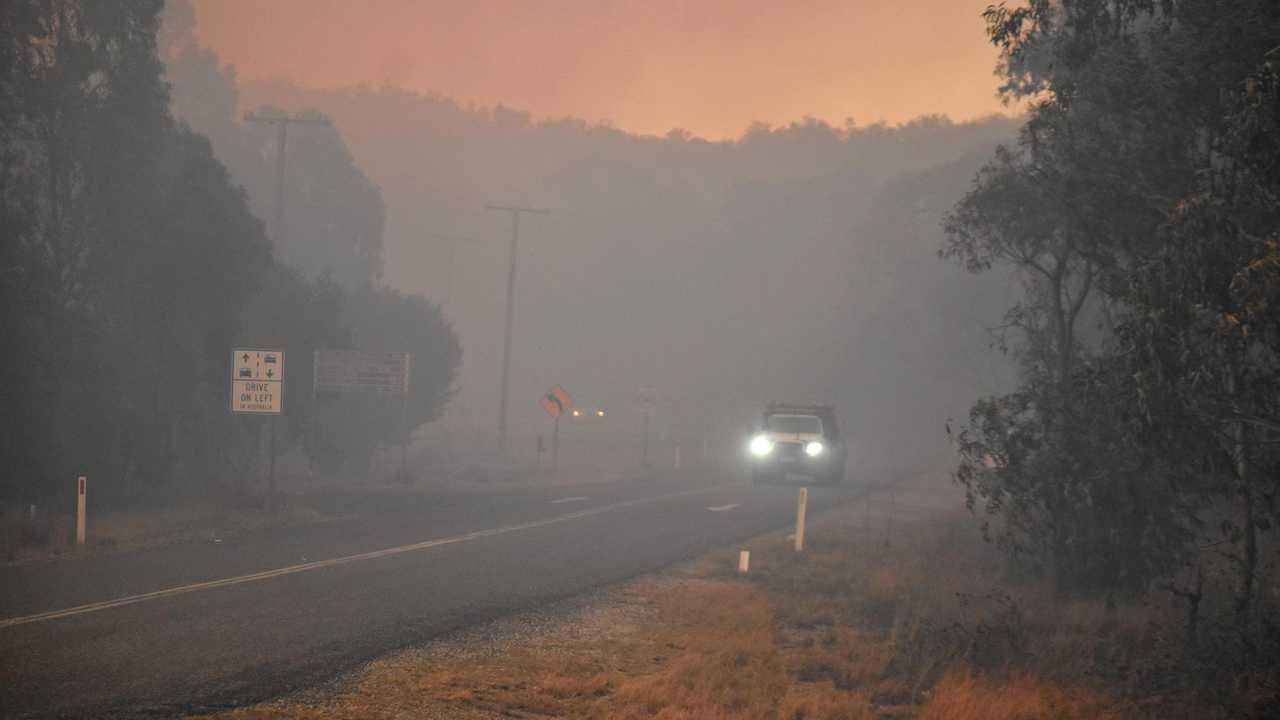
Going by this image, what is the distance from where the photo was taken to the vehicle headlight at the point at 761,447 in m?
36.6

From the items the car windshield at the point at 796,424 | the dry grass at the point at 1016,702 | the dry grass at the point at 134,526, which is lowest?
the dry grass at the point at 134,526

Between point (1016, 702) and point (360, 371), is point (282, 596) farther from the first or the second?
point (360, 371)

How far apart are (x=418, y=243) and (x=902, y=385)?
102362mm

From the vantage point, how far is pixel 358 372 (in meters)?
35.7

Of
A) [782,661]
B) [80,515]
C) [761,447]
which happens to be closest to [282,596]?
[782,661]

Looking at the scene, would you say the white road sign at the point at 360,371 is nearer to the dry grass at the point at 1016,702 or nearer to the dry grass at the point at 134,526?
the dry grass at the point at 134,526

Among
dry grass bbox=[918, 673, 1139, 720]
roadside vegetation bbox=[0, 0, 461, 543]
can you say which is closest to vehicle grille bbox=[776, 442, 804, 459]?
roadside vegetation bbox=[0, 0, 461, 543]

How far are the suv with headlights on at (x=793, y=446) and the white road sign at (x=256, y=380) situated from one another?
1742 cm

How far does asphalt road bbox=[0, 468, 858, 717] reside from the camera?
9188 millimetres

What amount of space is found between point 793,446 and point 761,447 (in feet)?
3.64

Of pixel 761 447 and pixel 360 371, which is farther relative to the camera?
pixel 761 447

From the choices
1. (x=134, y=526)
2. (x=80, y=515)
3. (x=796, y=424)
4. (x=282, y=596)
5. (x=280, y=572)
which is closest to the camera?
(x=282, y=596)

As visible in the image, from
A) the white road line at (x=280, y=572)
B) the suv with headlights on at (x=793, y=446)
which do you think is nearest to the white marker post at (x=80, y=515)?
the white road line at (x=280, y=572)

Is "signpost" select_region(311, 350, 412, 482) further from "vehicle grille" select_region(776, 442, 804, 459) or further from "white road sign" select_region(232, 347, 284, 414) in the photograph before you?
"vehicle grille" select_region(776, 442, 804, 459)
